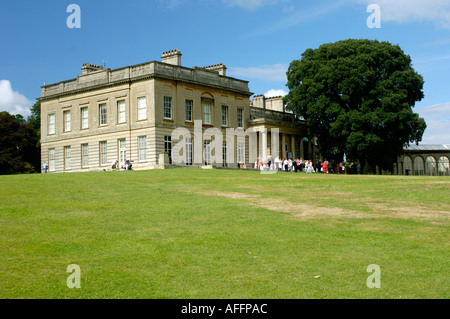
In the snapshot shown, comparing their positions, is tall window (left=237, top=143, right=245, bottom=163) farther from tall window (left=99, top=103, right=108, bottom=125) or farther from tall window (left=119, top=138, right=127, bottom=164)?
tall window (left=99, top=103, right=108, bottom=125)

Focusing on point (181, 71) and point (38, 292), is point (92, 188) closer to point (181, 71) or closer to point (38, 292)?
point (38, 292)

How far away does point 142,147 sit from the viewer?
48.7 meters

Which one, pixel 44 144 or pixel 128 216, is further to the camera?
pixel 44 144

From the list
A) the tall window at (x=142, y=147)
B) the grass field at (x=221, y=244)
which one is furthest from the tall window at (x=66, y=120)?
the grass field at (x=221, y=244)

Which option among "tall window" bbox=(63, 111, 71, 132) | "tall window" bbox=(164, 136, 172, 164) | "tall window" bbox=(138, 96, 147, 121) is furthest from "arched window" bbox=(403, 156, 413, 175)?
"tall window" bbox=(63, 111, 71, 132)

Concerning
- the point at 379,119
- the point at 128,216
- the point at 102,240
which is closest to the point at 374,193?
the point at 128,216

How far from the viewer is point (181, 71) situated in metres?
50.4

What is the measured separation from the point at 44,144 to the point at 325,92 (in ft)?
99.2

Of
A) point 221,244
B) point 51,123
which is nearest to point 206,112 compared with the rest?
point 51,123

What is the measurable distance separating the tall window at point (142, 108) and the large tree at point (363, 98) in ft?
56.9

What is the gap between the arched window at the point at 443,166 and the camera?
84.6 m

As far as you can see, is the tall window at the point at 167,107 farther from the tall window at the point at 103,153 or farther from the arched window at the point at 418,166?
the arched window at the point at 418,166
